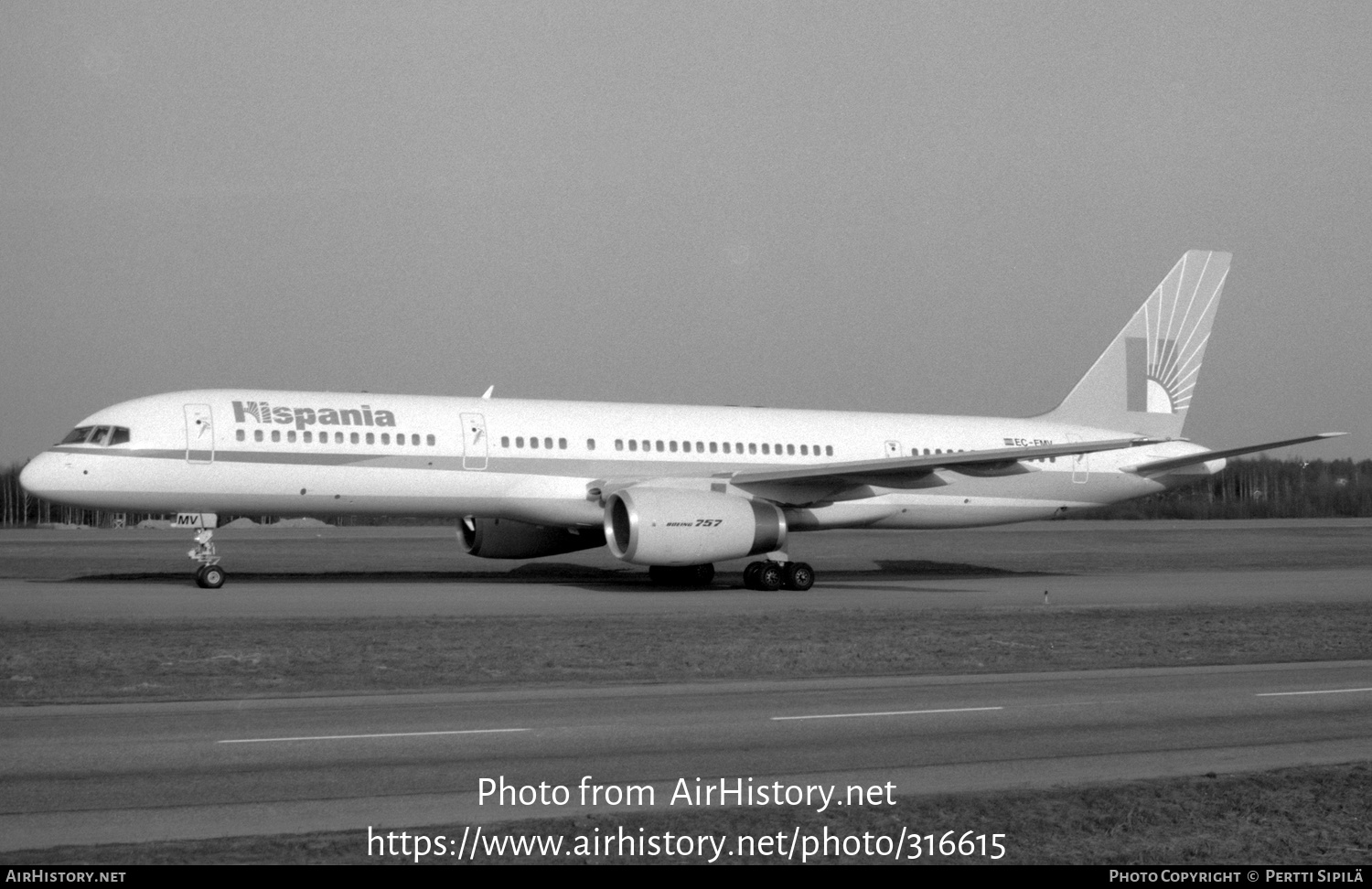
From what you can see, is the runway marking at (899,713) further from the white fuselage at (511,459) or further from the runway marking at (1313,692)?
the white fuselage at (511,459)

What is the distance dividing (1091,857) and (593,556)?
123ft

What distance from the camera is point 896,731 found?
12203 millimetres

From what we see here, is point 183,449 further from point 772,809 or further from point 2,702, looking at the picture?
point 772,809

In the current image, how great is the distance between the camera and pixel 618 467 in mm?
31641

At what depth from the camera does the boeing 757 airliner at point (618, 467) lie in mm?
27828

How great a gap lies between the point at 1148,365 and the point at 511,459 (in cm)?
1822

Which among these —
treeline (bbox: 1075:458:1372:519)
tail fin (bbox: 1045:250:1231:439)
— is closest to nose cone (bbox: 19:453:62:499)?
tail fin (bbox: 1045:250:1231:439)

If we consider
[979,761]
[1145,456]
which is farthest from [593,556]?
[979,761]

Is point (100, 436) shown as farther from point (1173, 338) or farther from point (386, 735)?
point (1173, 338)

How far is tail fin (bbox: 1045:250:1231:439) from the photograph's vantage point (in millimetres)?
38656

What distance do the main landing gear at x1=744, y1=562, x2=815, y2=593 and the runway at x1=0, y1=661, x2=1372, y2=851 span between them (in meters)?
15.0

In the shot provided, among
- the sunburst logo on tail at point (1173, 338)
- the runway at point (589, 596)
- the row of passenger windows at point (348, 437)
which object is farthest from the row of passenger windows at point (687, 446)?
the sunburst logo on tail at point (1173, 338)

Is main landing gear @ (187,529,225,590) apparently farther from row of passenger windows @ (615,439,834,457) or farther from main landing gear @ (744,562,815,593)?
main landing gear @ (744,562,815,593)

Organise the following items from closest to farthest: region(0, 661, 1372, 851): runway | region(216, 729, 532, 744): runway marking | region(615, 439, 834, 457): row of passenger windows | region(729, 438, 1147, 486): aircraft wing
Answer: region(0, 661, 1372, 851): runway → region(216, 729, 532, 744): runway marking → region(729, 438, 1147, 486): aircraft wing → region(615, 439, 834, 457): row of passenger windows
